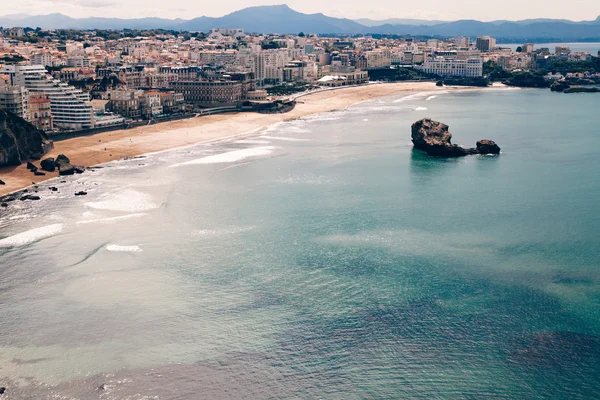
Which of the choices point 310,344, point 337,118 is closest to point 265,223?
point 310,344

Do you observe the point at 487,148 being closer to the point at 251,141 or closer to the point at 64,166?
the point at 251,141

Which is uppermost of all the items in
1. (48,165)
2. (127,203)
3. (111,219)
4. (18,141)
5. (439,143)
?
(18,141)

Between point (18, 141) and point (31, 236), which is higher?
point (18, 141)

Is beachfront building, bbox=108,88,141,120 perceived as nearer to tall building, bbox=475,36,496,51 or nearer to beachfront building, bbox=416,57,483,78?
beachfront building, bbox=416,57,483,78

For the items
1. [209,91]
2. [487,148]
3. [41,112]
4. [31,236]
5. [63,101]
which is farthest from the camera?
[209,91]

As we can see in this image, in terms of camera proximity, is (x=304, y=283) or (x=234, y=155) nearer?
(x=304, y=283)

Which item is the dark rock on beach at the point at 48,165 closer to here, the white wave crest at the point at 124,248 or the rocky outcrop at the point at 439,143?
the white wave crest at the point at 124,248

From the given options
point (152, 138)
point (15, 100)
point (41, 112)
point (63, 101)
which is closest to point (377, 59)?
point (152, 138)

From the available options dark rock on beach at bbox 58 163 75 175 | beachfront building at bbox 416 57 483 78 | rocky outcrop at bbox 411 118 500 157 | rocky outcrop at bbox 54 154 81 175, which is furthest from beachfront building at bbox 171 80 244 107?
beachfront building at bbox 416 57 483 78
